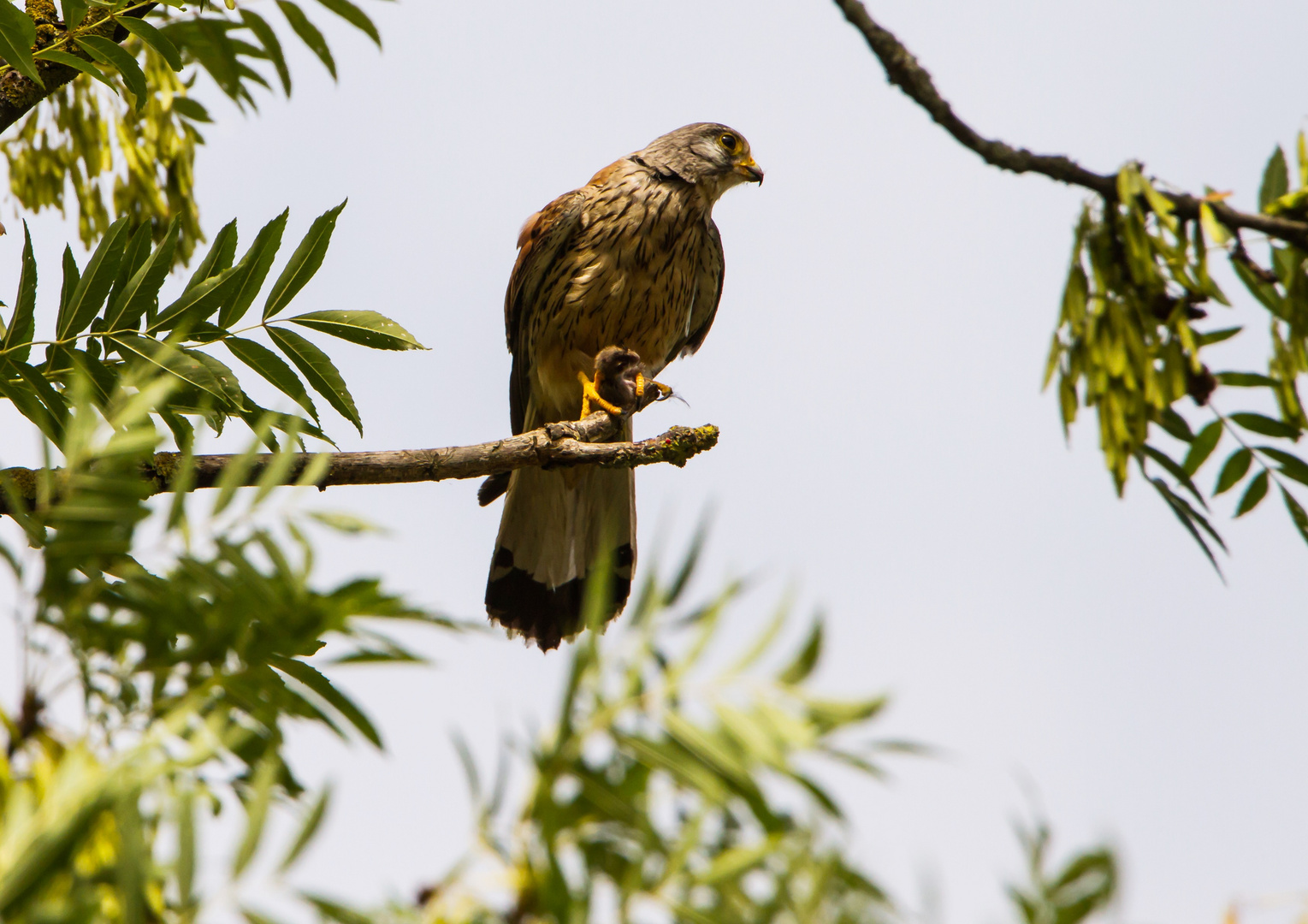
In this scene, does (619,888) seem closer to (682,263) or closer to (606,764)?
(606,764)

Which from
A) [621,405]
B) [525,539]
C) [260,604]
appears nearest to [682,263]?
[621,405]

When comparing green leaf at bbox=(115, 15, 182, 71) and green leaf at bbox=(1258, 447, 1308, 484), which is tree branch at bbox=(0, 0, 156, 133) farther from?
green leaf at bbox=(1258, 447, 1308, 484)

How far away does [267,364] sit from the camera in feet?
7.40

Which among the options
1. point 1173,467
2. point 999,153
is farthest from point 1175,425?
point 999,153

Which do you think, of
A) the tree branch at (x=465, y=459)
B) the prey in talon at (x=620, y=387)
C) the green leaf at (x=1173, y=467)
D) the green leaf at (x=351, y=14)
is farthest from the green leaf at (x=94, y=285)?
the prey in talon at (x=620, y=387)

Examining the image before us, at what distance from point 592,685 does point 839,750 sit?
0.18 metres

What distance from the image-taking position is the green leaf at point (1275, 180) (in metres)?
1.71

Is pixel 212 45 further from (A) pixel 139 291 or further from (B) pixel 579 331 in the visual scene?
(B) pixel 579 331

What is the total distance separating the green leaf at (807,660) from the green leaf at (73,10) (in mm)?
1763

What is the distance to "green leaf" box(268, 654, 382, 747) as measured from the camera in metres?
1.21

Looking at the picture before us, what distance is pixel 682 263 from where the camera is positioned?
4.80 metres

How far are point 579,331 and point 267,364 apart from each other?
2.41 metres

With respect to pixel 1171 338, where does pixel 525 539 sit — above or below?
below

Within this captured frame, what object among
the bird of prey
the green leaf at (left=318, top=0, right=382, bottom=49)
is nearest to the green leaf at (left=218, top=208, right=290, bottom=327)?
the green leaf at (left=318, top=0, right=382, bottom=49)
